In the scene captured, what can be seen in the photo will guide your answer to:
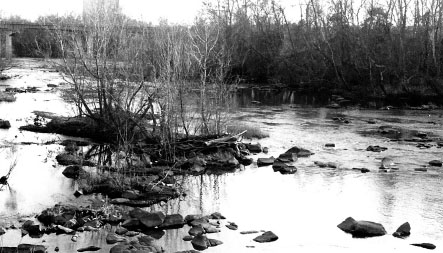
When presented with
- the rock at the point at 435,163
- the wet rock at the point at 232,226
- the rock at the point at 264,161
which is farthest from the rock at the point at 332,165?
the wet rock at the point at 232,226

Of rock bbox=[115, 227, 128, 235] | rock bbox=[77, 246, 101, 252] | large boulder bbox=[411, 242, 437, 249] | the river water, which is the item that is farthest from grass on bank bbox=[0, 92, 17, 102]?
large boulder bbox=[411, 242, 437, 249]

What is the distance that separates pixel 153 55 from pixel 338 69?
26582 mm

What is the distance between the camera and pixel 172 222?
12.1m

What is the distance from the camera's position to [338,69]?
4459 cm

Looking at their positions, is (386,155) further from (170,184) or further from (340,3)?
(340,3)

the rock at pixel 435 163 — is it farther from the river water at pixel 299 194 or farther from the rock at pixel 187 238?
the rock at pixel 187 238

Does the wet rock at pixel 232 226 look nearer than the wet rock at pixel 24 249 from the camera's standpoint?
No

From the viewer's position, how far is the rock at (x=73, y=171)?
53.1ft

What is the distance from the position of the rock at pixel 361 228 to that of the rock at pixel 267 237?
1.72 m

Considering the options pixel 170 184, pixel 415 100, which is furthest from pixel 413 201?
pixel 415 100

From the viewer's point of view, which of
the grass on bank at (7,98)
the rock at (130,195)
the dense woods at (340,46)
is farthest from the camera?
the dense woods at (340,46)

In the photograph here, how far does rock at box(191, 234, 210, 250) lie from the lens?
35.2 ft

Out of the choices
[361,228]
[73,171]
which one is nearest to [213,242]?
[361,228]

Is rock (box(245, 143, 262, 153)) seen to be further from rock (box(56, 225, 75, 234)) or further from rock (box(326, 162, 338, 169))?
rock (box(56, 225, 75, 234))
